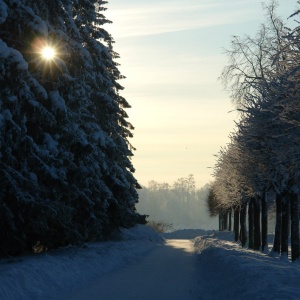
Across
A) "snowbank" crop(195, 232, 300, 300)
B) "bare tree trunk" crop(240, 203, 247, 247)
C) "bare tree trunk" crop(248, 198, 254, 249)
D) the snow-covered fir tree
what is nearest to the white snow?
the snow-covered fir tree

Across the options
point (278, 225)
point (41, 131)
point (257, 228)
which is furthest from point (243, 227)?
point (41, 131)

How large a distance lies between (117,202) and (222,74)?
8.93 m

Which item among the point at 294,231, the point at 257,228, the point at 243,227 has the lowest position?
the point at 294,231

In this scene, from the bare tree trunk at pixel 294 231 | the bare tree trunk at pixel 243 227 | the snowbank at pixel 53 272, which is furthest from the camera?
the bare tree trunk at pixel 243 227

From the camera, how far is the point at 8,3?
1587 centimetres

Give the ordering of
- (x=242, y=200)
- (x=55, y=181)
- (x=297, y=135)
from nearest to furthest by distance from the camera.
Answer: (x=297, y=135)
(x=55, y=181)
(x=242, y=200)

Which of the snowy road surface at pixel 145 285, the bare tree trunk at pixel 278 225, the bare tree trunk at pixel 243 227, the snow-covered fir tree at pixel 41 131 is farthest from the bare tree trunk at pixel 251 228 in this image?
the snow-covered fir tree at pixel 41 131

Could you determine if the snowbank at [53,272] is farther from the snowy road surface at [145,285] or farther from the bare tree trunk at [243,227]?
the bare tree trunk at [243,227]

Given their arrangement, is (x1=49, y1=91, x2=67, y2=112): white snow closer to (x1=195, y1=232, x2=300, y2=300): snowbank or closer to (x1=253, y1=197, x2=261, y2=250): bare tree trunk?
(x1=195, y1=232, x2=300, y2=300): snowbank

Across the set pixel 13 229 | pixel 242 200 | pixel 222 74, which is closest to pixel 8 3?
pixel 13 229

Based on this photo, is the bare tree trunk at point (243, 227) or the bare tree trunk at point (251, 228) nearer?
the bare tree trunk at point (251, 228)

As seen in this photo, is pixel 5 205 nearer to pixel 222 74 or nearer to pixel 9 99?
pixel 9 99

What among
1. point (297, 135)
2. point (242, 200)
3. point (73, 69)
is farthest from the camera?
point (242, 200)

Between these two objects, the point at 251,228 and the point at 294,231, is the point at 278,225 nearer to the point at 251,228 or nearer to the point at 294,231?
the point at 294,231
